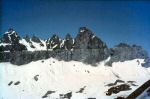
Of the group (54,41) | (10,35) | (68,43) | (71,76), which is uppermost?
(10,35)

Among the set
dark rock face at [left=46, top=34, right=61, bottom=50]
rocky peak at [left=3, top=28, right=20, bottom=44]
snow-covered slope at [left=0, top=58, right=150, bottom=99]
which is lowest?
snow-covered slope at [left=0, top=58, right=150, bottom=99]

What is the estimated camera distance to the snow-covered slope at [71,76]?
45656 mm

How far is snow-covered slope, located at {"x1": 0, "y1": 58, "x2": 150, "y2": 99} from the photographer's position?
45.7 metres

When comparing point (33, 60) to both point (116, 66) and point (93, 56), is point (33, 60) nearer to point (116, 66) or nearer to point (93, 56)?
point (93, 56)

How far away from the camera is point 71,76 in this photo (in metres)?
56.6

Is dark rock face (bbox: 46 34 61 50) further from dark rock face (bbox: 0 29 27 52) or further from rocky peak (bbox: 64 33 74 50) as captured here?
dark rock face (bbox: 0 29 27 52)

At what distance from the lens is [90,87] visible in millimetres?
48062

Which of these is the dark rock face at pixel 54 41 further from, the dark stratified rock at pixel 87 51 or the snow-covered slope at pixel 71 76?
the snow-covered slope at pixel 71 76

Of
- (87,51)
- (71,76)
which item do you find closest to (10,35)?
(71,76)

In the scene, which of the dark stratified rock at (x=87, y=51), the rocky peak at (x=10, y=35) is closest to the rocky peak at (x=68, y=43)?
the dark stratified rock at (x=87, y=51)

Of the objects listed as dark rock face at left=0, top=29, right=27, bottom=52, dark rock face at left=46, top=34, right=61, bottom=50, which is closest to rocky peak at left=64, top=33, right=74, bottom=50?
dark rock face at left=46, top=34, right=61, bottom=50

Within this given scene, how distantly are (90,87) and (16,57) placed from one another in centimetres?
1451

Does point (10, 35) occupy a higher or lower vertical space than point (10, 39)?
lower

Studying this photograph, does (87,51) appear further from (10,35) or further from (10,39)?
(10,35)
